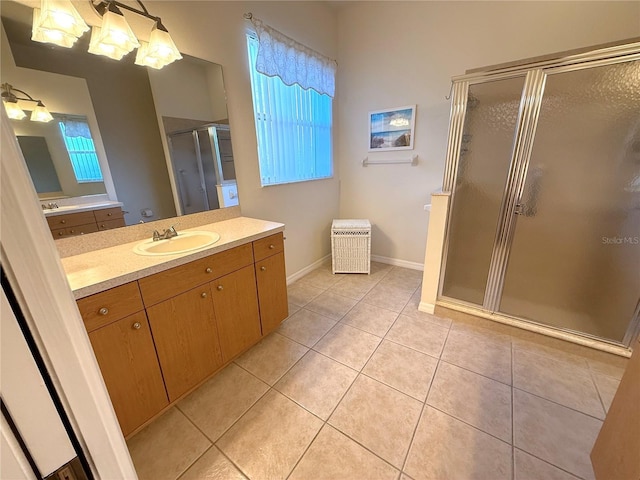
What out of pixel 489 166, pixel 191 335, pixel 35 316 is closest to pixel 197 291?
pixel 191 335

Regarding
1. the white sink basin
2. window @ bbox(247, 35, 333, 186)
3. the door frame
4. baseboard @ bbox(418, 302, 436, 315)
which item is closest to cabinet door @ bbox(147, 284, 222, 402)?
the white sink basin

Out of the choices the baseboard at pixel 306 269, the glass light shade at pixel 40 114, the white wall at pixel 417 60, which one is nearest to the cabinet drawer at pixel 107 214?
the glass light shade at pixel 40 114

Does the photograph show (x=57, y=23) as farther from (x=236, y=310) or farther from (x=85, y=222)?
(x=236, y=310)

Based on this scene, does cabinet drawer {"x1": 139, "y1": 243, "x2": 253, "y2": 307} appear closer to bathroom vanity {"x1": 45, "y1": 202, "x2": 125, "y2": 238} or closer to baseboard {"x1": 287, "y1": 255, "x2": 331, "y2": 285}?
bathroom vanity {"x1": 45, "y1": 202, "x2": 125, "y2": 238}

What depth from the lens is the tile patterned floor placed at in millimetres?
1136

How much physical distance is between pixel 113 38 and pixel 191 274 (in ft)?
3.94

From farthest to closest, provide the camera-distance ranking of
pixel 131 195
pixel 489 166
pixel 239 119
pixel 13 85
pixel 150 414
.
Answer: pixel 239 119, pixel 489 166, pixel 131 195, pixel 150 414, pixel 13 85

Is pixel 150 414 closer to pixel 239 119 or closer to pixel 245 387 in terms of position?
pixel 245 387

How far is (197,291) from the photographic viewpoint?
1.34 metres

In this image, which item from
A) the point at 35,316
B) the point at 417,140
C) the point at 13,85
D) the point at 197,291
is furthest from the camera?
the point at 417,140

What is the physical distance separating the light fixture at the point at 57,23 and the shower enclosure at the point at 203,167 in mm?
571

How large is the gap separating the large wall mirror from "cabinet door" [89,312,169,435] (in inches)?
27.8

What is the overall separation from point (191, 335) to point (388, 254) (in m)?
2.43

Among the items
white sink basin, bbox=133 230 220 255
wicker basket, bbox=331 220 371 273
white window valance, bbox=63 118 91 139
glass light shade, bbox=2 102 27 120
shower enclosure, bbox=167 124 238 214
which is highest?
glass light shade, bbox=2 102 27 120
